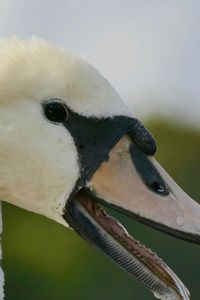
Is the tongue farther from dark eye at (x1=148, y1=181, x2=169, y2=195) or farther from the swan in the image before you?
dark eye at (x1=148, y1=181, x2=169, y2=195)

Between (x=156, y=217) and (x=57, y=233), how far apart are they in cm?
1637

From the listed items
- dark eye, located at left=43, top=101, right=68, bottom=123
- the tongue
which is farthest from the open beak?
dark eye, located at left=43, top=101, right=68, bottom=123

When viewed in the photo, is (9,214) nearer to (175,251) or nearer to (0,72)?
(175,251)

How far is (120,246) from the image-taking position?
21.7 ft

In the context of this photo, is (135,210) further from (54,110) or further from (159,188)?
(54,110)

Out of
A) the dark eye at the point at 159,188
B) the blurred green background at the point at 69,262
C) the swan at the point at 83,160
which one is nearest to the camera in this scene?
the swan at the point at 83,160

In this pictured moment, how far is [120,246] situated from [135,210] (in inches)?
7.2

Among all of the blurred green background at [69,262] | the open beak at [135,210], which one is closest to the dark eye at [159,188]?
the open beak at [135,210]

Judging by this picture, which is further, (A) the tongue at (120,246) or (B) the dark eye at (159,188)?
(B) the dark eye at (159,188)

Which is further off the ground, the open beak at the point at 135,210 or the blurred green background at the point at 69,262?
the open beak at the point at 135,210

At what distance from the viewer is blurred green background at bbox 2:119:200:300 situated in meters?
20.5

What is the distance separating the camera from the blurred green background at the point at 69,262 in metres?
20.5

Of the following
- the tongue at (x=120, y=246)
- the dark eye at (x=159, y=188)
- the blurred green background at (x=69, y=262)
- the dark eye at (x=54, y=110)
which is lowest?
the blurred green background at (x=69, y=262)

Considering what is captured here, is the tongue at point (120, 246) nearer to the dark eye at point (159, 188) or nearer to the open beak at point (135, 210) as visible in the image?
the open beak at point (135, 210)
